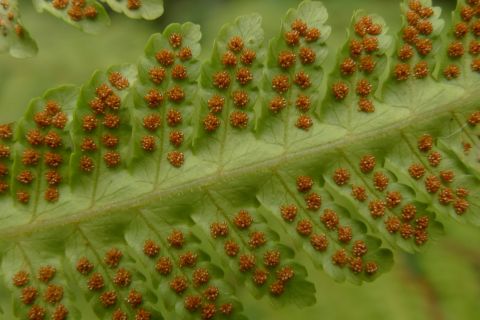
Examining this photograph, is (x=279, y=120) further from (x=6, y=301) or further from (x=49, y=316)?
(x=6, y=301)

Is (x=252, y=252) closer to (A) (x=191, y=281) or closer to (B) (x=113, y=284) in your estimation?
(A) (x=191, y=281)

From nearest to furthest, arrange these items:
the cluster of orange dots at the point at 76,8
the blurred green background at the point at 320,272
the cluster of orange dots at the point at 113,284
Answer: the cluster of orange dots at the point at 113,284 → the cluster of orange dots at the point at 76,8 → the blurred green background at the point at 320,272

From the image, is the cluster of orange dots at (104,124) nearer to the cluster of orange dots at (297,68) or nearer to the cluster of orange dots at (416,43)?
the cluster of orange dots at (297,68)

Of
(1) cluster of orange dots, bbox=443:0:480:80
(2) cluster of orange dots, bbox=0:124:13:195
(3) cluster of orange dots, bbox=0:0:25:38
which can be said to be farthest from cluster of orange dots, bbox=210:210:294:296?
(3) cluster of orange dots, bbox=0:0:25:38

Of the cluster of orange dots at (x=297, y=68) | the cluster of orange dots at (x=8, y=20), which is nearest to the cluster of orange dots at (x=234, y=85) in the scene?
the cluster of orange dots at (x=297, y=68)

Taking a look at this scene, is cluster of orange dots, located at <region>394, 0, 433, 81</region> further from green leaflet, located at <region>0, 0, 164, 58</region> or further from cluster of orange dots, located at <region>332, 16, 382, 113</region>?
green leaflet, located at <region>0, 0, 164, 58</region>

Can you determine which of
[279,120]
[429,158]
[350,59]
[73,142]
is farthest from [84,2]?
[429,158]
